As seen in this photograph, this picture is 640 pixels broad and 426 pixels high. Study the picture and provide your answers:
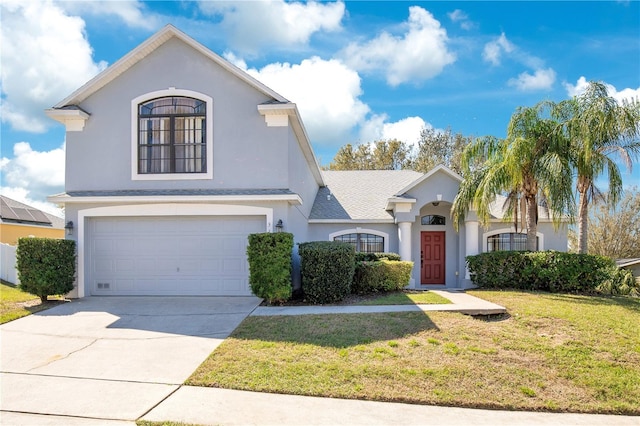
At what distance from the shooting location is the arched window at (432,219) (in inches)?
667

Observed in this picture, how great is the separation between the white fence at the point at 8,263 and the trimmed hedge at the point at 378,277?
13.2 m

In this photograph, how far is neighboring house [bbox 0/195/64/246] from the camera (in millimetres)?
21797

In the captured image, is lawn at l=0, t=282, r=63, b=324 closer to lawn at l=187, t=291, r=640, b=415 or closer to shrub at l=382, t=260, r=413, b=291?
lawn at l=187, t=291, r=640, b=415

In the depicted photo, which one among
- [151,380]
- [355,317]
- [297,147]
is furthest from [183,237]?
[151,380]

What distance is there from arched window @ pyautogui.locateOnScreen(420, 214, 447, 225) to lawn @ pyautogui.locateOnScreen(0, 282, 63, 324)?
1282cm

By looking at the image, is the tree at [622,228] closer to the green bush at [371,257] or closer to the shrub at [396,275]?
the green bush at [371,257]

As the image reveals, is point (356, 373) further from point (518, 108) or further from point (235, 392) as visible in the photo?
point (518, 108)

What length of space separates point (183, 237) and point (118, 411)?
754 centimetres

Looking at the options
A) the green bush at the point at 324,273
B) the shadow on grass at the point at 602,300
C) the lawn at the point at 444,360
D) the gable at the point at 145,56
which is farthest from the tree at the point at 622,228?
the gable at the point at 145,56

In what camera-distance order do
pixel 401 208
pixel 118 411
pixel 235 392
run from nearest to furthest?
pixel 118 411 < pixel 235 392 < pixel 401 208

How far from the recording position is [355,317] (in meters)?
8.81

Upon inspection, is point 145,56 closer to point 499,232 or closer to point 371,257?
point 371,257

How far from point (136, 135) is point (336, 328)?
326 inches

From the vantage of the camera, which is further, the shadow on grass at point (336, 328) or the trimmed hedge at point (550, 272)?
the trimmed hedge at point (550, 272)
